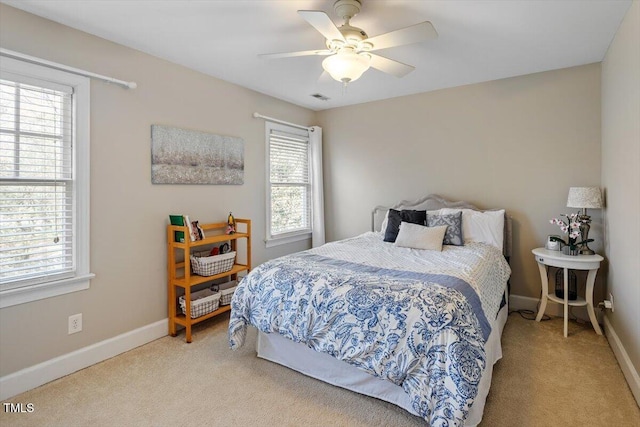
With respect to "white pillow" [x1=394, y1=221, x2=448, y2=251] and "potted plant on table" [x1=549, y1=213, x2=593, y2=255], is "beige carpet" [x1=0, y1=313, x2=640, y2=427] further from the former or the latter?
"white pillow" [x1=394, y1=221, x2=448, y2=251]

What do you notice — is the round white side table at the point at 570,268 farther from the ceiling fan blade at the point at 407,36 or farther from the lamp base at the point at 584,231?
the ceiling fan blade at the point at 407,36

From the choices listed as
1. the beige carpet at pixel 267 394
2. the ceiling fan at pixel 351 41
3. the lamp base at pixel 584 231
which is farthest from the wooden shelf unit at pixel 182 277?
the lamp base at pixel 584 231

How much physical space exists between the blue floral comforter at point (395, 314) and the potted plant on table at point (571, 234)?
0.82m

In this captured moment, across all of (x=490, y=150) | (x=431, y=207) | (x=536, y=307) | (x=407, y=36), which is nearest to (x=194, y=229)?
(x=407, y=36)

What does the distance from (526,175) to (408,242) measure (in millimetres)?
1455

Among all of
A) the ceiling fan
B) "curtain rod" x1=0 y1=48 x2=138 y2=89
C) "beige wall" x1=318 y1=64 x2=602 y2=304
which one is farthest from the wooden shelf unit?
"beige wall" x1=318 y1=64 x2=602 y2=304

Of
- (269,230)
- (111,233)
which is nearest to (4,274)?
(111,233)

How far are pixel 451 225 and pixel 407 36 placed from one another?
77.3 inches

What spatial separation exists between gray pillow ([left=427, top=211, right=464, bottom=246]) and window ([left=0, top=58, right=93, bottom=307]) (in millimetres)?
3045

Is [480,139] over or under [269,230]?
over

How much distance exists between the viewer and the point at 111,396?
209cm

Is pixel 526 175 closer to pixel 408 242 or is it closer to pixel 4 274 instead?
pixel 408 242

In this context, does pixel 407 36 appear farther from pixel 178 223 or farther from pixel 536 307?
pixel 536 307

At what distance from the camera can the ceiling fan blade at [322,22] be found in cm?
176
